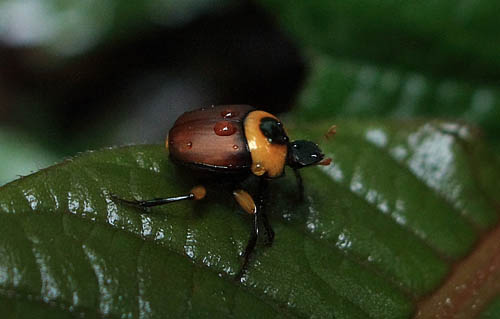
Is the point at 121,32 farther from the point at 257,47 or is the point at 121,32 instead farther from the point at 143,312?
the point at 143,312

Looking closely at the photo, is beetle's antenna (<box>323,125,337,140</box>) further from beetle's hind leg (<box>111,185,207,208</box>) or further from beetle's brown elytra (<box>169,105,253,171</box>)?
beetle's hind leg (<box>111,185,207,208</box>)

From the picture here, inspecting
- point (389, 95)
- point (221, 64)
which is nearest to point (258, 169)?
point (389, 95)

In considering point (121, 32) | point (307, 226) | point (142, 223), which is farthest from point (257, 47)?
point (142, 223)

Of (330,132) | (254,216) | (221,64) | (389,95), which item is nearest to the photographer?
(254,216)

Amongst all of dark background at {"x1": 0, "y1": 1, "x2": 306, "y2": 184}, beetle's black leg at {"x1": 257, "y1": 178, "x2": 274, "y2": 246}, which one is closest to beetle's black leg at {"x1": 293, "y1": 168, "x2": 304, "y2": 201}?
beetle's black leg at {"x1": 257, "y1": 178, "x2": 274, "y2": 246}

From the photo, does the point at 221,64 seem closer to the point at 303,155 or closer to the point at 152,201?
the point at 303,155

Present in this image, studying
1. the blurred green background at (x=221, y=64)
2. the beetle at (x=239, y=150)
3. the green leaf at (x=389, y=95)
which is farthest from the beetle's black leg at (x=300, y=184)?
the green leaf at (x=389, y=95)
